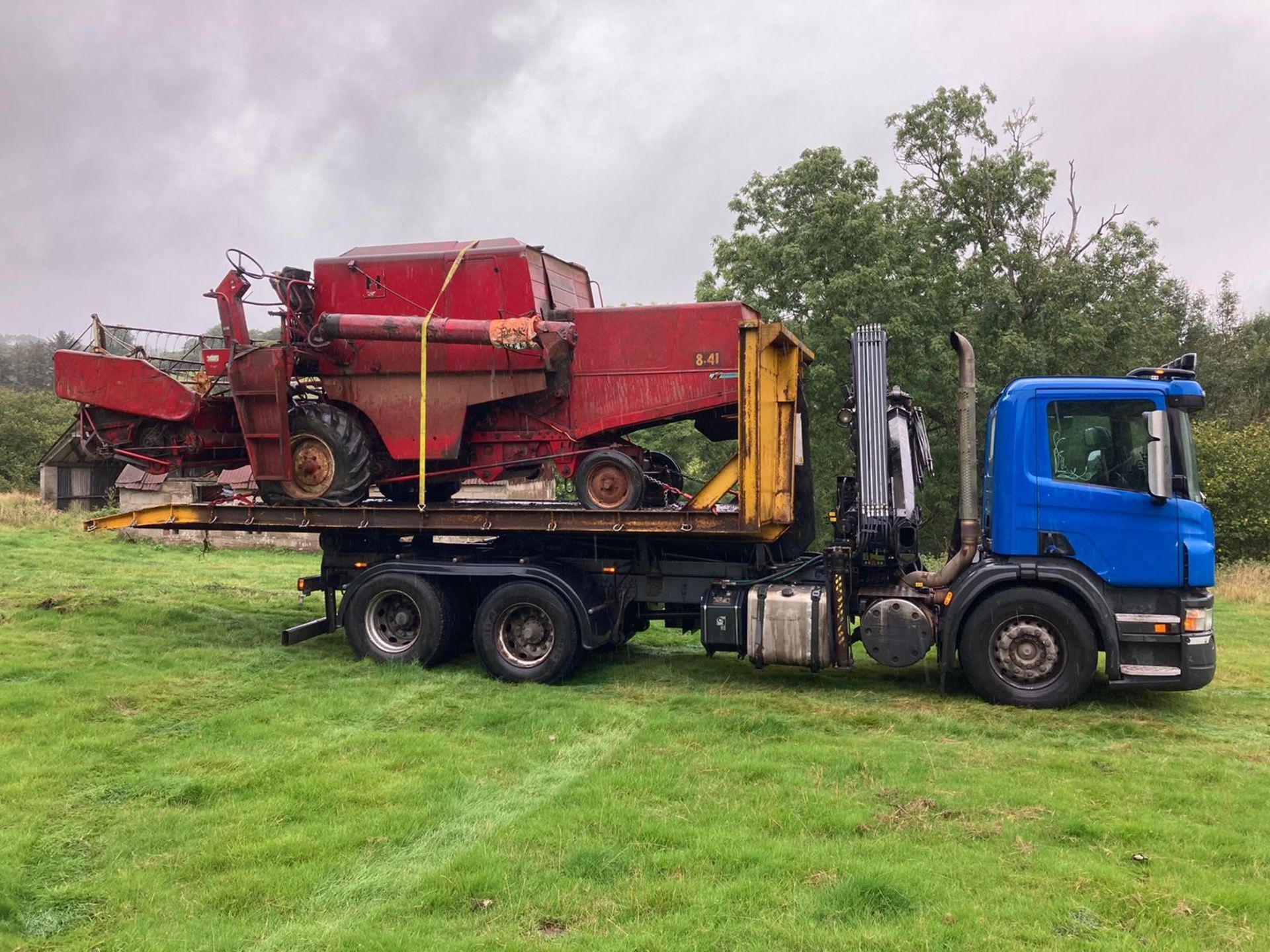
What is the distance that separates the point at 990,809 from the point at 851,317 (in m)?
18.6

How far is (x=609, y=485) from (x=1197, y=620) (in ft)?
16.1

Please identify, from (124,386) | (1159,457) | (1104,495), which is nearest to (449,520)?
(124,386)

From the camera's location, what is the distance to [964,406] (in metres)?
7.96

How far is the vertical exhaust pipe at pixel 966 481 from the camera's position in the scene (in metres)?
7.91

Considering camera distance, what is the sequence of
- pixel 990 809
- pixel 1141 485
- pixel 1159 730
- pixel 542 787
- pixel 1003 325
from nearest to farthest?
pixel 990 809, pixel 542 787, pixel 1159 730, pixel 1141 485, pixel 1003 325

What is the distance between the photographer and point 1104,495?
24.6 feet

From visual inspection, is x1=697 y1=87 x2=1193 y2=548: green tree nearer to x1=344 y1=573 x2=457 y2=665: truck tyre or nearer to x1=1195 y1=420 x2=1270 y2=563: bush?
x1=1195 y1=420 x2=1270 y2=563: bush

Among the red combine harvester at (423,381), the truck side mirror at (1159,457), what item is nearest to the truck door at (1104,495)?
the truck side mirror at (1159,457)

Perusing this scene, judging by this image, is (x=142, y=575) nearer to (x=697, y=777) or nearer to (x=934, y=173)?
(x=697, y=777)

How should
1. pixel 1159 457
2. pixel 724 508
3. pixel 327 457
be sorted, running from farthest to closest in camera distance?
pixel 327 457, pixel 724 508, pixel 1159 457

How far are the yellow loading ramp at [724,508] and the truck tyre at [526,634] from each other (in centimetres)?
61

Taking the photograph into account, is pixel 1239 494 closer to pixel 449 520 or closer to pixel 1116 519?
pixel 1116 519

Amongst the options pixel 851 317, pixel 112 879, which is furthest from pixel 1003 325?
pixel 112 879

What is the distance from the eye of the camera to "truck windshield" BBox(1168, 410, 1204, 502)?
24.1 feet
